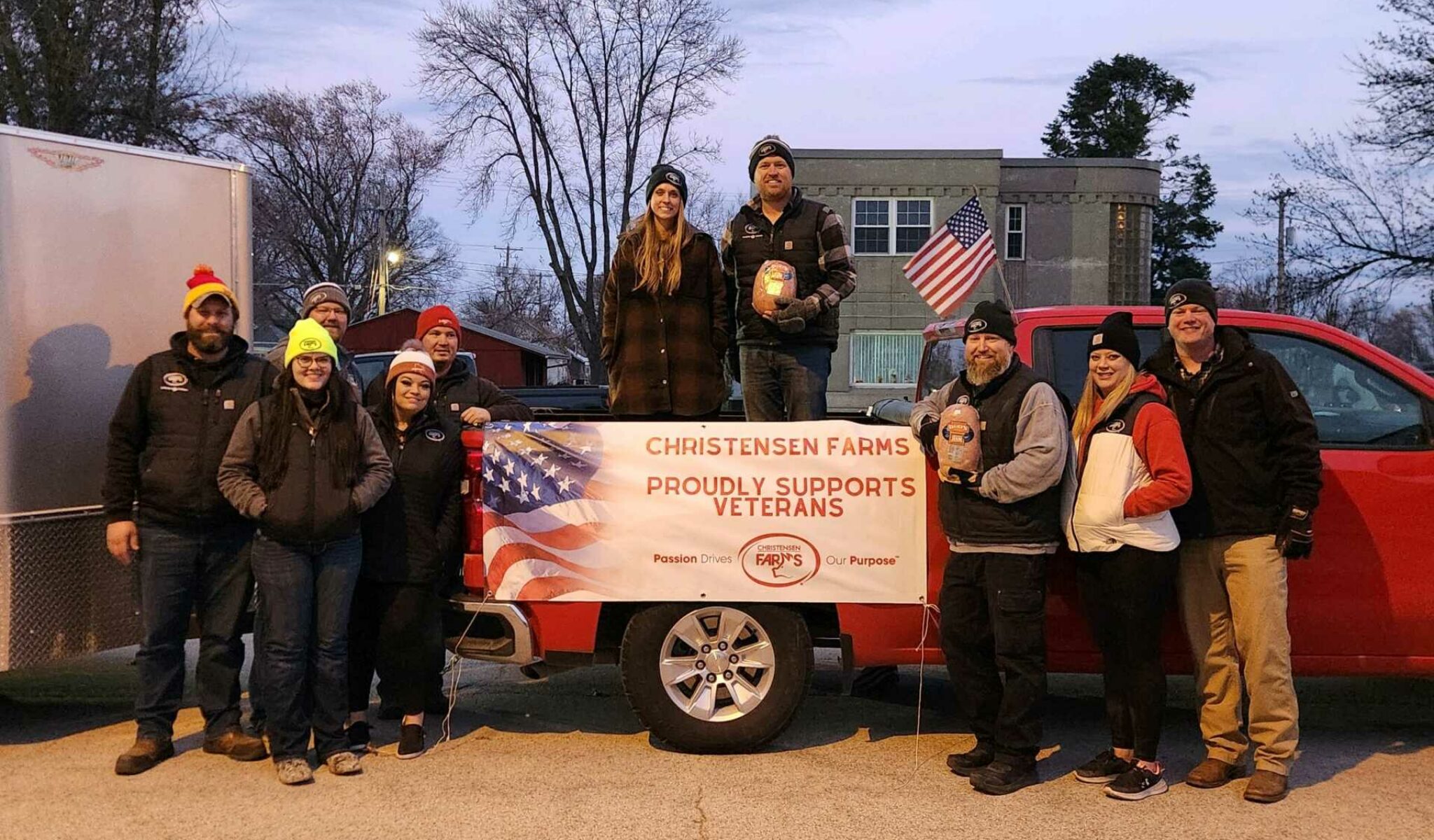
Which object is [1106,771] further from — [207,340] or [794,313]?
[207,340]

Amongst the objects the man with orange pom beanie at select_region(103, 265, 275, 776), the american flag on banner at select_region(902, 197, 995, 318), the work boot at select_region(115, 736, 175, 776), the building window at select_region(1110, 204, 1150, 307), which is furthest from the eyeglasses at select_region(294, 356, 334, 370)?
the building window at select_region(1110, 204, 1150, 307)

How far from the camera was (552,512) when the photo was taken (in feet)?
17.2

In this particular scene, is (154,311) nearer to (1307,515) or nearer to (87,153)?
(87,153)

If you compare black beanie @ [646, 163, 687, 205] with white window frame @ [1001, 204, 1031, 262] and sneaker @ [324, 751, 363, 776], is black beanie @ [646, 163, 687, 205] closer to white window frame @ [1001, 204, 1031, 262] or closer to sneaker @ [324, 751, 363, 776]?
sneaker @ [324, 751, 363, 776]

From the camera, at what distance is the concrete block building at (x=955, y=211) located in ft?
96.9

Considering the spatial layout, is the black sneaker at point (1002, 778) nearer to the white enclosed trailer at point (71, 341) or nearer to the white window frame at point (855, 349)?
the white enclosed trailer at point (71, 341)

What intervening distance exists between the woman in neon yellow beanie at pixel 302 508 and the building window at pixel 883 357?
24.8 metres

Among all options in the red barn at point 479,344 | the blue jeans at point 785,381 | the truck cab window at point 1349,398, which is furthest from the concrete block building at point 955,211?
the truck cab window at point 1349,398

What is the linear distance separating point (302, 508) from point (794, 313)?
2418mm

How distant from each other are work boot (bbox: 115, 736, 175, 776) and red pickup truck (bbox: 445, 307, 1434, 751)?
1363 millimetres

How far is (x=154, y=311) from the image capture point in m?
5.88

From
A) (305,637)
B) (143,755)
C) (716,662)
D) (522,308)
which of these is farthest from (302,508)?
(522,308)

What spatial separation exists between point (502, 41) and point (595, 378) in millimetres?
9413

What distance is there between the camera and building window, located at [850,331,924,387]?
29.4 meters
